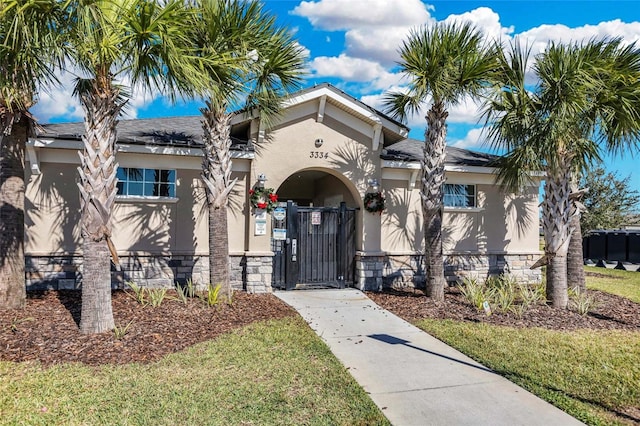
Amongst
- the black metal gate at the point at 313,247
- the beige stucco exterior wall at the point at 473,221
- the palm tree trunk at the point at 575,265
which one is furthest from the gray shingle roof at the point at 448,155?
the palm tree trunk at the point at 575,265

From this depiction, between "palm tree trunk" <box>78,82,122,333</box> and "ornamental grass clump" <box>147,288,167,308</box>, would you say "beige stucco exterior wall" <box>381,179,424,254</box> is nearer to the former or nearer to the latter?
"ornamental grass clump" <box>147,288,167,308</box>

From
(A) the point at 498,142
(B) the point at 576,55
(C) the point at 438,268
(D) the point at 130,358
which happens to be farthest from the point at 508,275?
(D) the point at 130,358

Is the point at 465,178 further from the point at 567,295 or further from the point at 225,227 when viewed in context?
the point at 225,227

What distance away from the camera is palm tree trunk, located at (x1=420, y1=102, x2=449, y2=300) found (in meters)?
10.1

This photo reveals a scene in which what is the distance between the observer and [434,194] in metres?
10.1

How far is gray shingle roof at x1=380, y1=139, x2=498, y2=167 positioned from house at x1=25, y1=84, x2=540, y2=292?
10cm

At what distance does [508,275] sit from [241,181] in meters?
8.51

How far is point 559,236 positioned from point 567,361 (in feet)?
14.2

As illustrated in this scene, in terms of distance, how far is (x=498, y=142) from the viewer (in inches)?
393

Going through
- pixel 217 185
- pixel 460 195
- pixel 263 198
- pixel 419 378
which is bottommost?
pixel 419 378

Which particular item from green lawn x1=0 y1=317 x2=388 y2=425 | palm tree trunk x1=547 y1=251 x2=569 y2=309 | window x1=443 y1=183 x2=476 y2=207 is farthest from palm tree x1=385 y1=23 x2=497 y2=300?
green lawn x1=0 y1=317 x2=388 y2=425

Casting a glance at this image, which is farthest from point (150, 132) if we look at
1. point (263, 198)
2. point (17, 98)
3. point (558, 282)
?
point (558, 282)

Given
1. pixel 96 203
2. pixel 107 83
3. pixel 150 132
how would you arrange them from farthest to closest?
pixel 150 132 < pixel 107 83 < pixel 96 203

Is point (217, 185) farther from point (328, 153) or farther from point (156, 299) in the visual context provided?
point (328, 153)
